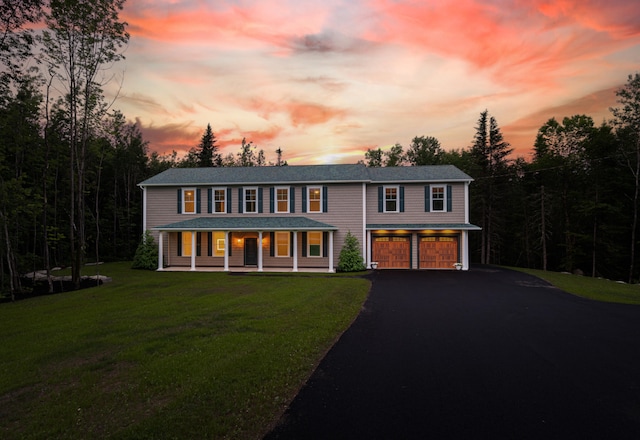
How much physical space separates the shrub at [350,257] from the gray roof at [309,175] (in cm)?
399

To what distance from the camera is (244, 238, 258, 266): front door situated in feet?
70.0

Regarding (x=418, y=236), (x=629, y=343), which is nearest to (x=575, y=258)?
(x=418, y=236)

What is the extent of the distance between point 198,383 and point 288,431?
5.82 feet

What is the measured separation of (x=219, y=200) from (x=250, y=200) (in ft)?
7.44

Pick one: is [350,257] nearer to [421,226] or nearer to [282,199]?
[421,226]

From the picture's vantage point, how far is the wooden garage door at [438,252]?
67.2ft

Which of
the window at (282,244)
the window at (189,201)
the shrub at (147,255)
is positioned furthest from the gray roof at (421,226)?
the shrub at (147,255)

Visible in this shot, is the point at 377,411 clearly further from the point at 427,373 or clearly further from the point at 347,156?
the point at 347,156

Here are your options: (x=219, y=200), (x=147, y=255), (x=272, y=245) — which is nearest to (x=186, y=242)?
(x=147, y=255)

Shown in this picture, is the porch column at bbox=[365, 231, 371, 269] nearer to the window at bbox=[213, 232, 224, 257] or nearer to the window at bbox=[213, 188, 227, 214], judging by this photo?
the window at bbox=[213, 232, 224, 257]

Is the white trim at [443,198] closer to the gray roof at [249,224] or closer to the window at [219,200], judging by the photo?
the gray roof at [249,224]

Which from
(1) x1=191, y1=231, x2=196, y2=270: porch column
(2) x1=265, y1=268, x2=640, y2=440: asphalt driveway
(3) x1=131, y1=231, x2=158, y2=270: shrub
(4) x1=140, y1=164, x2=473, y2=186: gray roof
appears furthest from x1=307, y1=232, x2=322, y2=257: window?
(2) x1=265, y1=268, x2=640, y2=440: asphalt driveway

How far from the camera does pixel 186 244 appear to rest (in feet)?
71.6

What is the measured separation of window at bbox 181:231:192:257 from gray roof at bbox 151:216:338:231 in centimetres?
88
